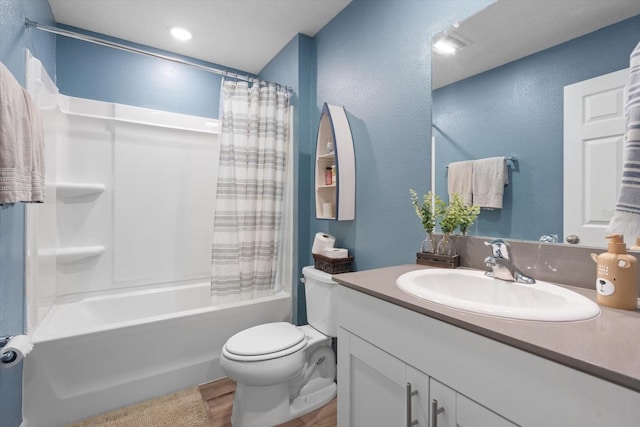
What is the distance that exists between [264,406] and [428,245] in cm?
119

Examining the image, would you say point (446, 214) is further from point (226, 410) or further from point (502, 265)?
point (226, 410)

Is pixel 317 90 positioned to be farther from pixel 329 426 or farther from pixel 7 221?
pixel 329 426

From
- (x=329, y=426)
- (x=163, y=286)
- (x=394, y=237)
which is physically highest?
(x=394, y=237)

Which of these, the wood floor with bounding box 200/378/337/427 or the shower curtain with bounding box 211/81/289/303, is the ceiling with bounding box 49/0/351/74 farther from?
the wood floor with bounding box 200/378/337/427

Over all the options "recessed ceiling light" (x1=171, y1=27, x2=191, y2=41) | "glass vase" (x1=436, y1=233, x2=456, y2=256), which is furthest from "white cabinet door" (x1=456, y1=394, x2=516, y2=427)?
"recessed ceiling light" (x1=171, y1=27, x2=191, y2=41)

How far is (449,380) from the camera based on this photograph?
743 millimetres

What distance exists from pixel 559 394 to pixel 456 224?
790 mm

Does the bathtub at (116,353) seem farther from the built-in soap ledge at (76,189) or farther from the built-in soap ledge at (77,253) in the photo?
the built-in soap ledge at (76,189)

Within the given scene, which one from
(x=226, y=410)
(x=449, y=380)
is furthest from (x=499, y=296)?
(x=226, y=410)

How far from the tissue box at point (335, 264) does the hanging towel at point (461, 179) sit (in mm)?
771

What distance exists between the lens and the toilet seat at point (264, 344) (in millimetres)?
1449

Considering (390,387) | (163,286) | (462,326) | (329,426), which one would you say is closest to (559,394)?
(462,326)

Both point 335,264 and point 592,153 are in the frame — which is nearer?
point 592,153

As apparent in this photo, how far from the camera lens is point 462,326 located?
71cm
